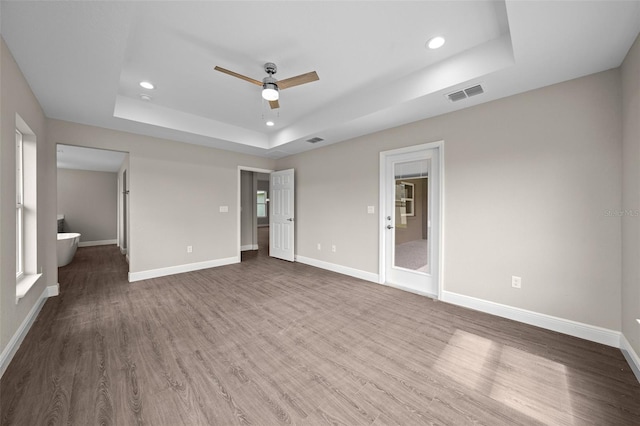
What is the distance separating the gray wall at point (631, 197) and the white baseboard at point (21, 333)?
4.81 metres

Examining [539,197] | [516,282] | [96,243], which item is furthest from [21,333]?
[96,243]

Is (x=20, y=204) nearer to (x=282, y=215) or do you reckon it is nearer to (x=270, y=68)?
(x=270, y=68)

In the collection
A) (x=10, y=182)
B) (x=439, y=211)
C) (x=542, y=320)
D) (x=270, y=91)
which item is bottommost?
(x=542, y=320)

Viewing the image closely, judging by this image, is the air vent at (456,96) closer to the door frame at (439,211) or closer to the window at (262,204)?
the door frame at (439,211)

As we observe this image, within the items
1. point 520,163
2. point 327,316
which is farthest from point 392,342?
point 520,163

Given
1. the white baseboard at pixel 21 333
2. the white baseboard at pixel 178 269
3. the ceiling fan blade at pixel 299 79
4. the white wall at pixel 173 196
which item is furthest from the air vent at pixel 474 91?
the white baseboard at pixel 178 269

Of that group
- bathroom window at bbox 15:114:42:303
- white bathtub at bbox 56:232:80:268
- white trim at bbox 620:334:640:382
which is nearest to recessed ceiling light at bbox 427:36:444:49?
white trim at bbox 620:334:640:382

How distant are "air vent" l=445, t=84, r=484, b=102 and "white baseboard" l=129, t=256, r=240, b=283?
4.86 meters

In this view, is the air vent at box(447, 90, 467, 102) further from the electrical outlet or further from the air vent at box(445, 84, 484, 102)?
the electrical outlet

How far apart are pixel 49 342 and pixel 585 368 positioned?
4.60m

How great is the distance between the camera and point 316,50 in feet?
7.87

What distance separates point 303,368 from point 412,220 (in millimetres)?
2590

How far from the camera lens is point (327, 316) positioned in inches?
110

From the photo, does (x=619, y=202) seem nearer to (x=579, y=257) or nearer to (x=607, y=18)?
(x=579, y=257)
